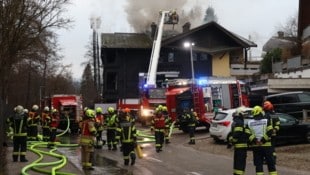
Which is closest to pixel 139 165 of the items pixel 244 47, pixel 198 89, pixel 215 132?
pixel 215 132

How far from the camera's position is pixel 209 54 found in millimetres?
59625

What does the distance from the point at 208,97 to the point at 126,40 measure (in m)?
35.0

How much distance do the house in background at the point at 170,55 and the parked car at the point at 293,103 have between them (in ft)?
86.5

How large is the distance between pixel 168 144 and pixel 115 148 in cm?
357

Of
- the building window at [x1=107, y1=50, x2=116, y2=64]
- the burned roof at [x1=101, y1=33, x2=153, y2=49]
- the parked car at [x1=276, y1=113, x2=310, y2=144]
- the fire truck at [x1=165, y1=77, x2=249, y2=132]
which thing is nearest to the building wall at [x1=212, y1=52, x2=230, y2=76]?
the burned roof at [x1=101, y1=33, x2=153, y2=49]

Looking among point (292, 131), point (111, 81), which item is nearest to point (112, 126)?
point (292, 131)

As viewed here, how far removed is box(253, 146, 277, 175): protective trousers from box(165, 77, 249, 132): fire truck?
57.9 feet

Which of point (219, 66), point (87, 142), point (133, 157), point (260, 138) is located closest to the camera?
point (260, 138)

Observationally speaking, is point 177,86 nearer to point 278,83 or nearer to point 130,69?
point 278,83

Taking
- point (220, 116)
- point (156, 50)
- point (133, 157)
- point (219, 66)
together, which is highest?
point (156, 50)

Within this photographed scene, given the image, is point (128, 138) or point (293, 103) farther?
point (293, 103)

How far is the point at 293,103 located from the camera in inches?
1144

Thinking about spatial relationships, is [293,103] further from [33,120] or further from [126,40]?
[126,40]

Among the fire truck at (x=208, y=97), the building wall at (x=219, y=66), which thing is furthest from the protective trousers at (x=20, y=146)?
the building wall at (x=219, y=66)
